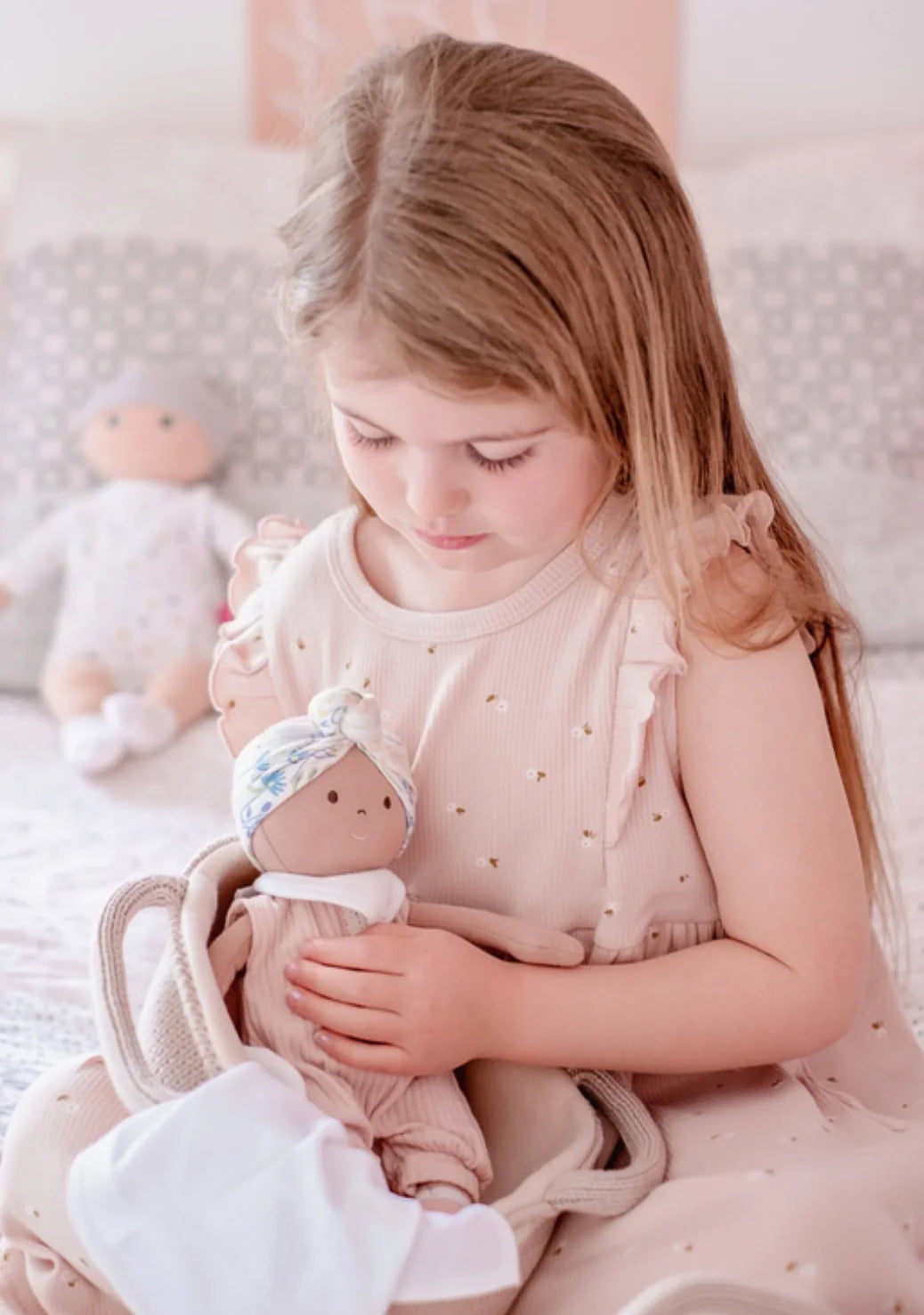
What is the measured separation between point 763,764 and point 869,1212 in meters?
0.22

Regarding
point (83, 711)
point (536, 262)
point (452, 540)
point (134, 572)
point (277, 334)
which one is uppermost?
point (536, 262)

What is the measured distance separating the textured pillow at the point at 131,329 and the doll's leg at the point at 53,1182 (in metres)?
1.04

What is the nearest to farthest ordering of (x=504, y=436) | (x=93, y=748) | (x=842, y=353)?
(x=504, y=436), (x=93, y=748), (x=842, y=353)

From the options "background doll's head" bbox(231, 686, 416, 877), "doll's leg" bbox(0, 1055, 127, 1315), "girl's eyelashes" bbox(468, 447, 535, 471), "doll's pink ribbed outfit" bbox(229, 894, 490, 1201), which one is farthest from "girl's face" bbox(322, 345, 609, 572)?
"doll's leg" bbox(0, 1055, 127, 1315)

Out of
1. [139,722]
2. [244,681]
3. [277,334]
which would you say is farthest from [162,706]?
[244,681]

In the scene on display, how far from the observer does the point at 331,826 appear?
75cm

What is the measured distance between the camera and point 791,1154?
74 cm

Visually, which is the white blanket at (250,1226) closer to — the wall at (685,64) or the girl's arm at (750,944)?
the girl's arm at (750,944)

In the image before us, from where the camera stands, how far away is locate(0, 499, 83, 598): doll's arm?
1.65 m

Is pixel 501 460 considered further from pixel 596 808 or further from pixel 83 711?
pixel 83 711

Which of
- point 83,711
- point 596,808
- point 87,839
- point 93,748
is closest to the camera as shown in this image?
point 596,808

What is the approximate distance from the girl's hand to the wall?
5.22 feet

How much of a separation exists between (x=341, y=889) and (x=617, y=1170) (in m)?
0.19

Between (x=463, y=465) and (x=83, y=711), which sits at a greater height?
(x=463, y=465)
